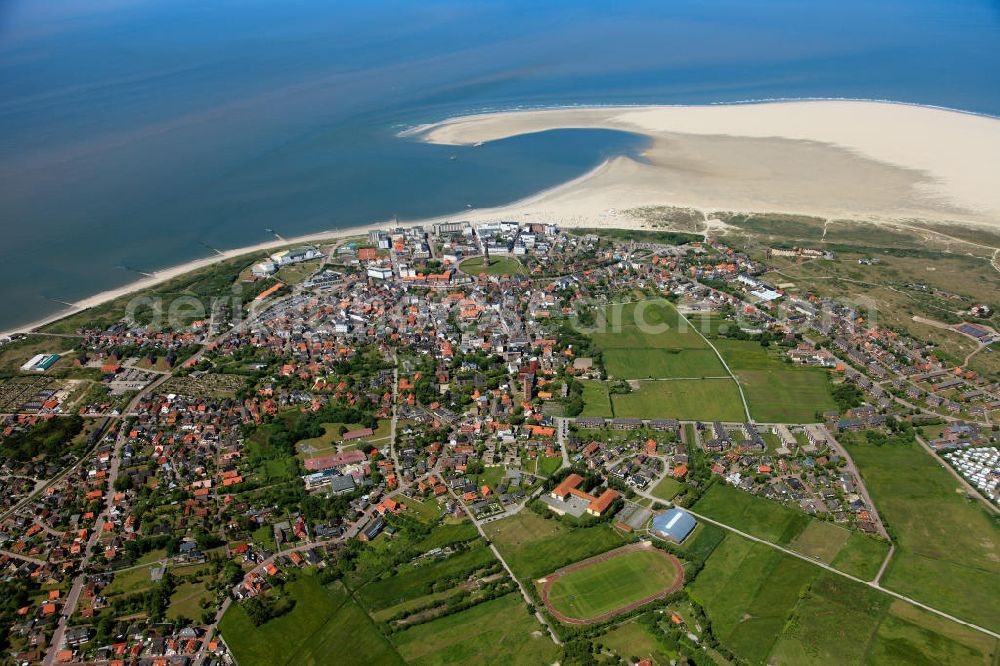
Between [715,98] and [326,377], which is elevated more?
[715,98]

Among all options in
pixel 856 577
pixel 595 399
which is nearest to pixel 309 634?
pixel 595 399

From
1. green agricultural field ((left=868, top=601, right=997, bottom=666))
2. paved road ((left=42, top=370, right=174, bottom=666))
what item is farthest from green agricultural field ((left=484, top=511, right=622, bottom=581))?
paved road ((left=42, top=370, right=174, bottom=666))

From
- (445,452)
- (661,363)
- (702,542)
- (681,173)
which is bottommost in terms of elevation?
(702,542)

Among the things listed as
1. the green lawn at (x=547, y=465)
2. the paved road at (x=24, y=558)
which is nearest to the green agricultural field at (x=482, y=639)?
the green lawn at (x=547, y=465)

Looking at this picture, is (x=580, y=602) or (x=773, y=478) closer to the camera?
(x=580, y=602)

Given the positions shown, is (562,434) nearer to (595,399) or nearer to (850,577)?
(595,399)

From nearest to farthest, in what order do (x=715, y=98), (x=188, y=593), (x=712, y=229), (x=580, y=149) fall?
(x=188, y=593)
(x=712, y=229)
(x=580, y=149)
(x=715, y=98)

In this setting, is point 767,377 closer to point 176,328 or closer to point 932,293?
point 932,293

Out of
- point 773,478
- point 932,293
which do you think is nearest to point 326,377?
point 773,478

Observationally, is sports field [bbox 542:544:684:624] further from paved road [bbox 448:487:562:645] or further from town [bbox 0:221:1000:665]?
paved road [bbox 448:487:562:645]
